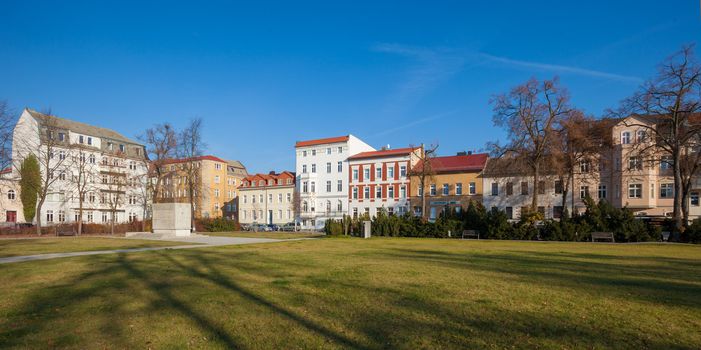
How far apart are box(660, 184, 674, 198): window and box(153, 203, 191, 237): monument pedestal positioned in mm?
52507

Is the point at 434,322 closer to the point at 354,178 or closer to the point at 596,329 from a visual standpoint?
the point at 596,329

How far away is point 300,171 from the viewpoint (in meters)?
73.4

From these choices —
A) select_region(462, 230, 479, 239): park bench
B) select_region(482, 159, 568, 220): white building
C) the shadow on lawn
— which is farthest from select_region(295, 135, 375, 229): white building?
the shadow on lawn

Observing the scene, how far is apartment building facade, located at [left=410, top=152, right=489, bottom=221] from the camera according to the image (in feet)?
187

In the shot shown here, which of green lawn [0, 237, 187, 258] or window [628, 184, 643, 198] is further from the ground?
window [628, 184, 643, 198]

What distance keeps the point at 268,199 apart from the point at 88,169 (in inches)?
1145

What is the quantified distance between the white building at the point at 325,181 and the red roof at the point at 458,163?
13.4 metres

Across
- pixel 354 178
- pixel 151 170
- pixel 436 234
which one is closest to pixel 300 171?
pixel 354 178

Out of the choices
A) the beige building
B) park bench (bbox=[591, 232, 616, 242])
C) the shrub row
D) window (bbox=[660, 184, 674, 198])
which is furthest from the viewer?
the beige building

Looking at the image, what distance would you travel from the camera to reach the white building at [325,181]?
68.3m

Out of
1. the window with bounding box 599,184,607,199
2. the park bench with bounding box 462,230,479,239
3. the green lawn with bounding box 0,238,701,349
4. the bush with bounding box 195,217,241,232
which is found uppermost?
the window with bounding box 599,184,607,199

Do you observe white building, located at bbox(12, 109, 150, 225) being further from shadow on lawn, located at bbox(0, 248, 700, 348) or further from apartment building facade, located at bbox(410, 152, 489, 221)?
shadow on lawn, located at bbox(0, 248, 700, 348)

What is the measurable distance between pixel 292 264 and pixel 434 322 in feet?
28.7

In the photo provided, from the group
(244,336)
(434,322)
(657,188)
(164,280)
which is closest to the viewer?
(244,336)
